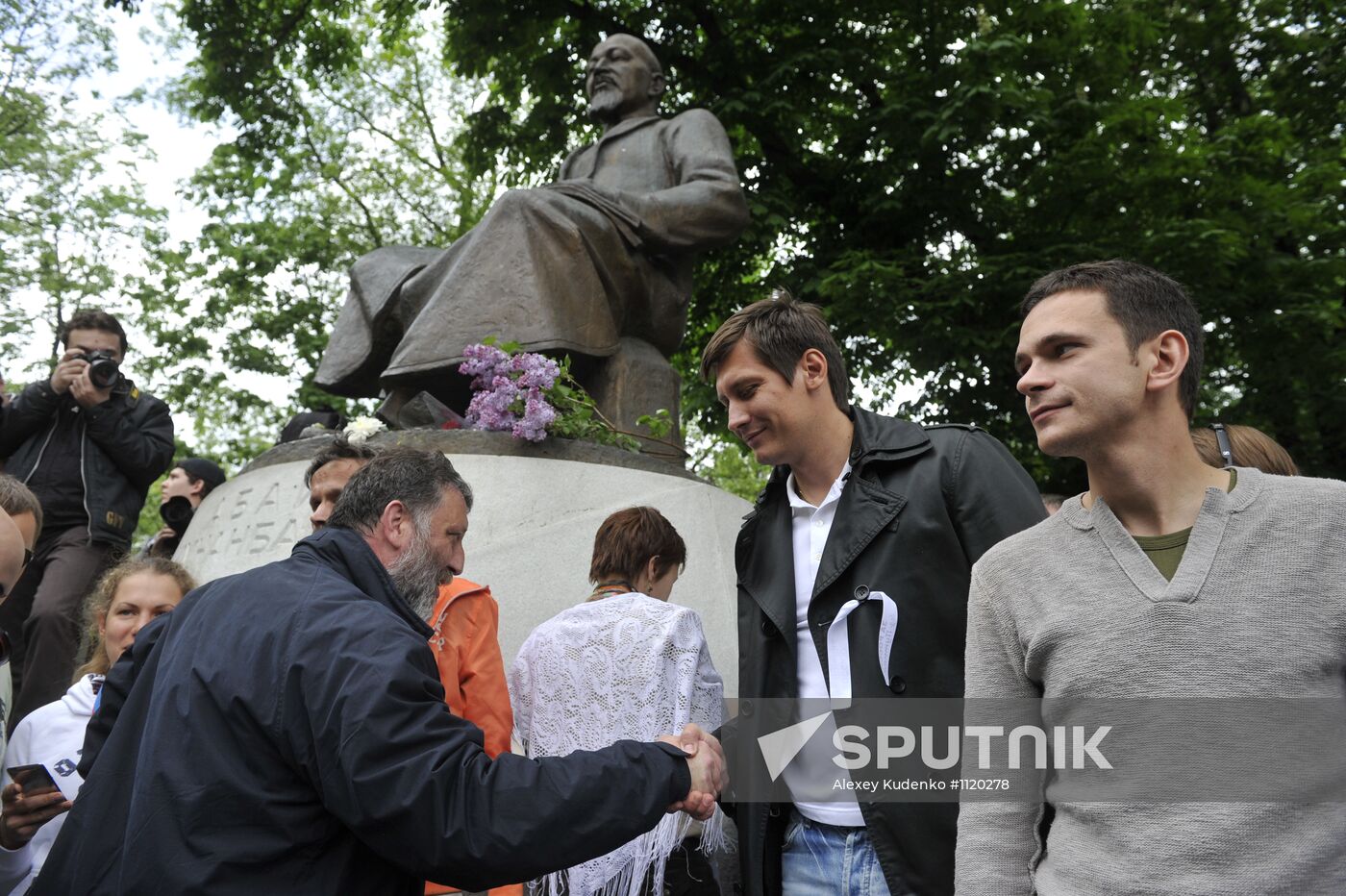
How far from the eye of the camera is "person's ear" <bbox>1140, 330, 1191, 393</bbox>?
6.38 feet

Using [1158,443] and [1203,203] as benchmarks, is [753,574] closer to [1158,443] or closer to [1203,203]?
[1158,443]

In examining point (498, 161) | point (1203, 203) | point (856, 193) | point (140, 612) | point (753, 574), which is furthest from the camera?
point (498, 161)

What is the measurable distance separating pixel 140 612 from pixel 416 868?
6.23 ft

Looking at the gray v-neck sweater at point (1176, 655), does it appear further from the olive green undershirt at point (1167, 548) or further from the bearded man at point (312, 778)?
the bearded man at point (312, 778)

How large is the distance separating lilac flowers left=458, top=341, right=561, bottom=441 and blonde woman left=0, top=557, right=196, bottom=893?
1783mm

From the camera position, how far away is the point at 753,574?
258 cm

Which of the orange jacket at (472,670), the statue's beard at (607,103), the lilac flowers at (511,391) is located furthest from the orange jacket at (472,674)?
the statue's beard at (607,103)

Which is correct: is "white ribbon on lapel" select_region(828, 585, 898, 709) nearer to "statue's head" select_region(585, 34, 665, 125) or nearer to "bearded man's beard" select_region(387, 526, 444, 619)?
"bearded man's beard" select_region(387, 526, 444, 619)

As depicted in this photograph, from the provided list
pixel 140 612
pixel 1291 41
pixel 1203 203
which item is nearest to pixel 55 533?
pixel 140 612

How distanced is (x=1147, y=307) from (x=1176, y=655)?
56 cm

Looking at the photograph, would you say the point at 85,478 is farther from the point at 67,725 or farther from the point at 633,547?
the point at 633,547

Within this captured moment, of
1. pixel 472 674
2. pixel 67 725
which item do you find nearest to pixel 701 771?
pixel 472 674

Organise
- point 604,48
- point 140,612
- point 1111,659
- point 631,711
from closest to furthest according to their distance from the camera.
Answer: point 1111,659
point 631,711
point 140,612
point 604,48

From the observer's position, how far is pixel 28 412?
5.15 metres
